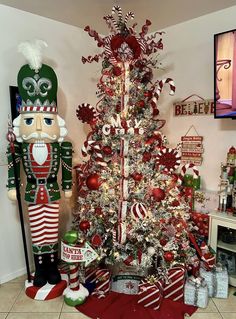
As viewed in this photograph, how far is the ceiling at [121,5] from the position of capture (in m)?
2.00

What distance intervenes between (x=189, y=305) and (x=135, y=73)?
172cm

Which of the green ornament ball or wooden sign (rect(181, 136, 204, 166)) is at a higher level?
wooden sign (rect(181, 136, 204, 166))

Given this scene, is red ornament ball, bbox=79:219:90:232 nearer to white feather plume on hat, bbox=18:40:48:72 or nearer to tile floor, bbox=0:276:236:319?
tile floor, bbox=0:276:236:319

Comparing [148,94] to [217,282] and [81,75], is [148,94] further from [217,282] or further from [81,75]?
[217,282]

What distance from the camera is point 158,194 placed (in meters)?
1.79

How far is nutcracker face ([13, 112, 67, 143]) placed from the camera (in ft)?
5.93

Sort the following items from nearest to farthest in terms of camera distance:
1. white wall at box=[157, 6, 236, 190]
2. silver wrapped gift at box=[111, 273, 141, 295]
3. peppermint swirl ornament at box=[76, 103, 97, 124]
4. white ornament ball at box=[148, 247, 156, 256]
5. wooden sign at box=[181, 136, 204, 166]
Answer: white ornament ball at box=[148, 247, 156, 256] < silver wrapped gift at box=[111, 273, 141, 295] < peppermint swirl ornament at box=[76, 103, 97, 124] < white wall at box=[157, 6, 236, 190] < wooden sign at box=[181, 136, 204, 166]

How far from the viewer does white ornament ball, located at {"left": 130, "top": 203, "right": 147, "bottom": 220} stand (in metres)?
1.78

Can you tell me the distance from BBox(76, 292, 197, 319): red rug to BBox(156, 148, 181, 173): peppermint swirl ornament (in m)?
0.96

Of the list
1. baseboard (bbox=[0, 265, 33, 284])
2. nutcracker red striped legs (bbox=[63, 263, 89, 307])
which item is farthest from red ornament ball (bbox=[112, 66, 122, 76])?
baseboard (bbox=[0, 265, 33, 284])

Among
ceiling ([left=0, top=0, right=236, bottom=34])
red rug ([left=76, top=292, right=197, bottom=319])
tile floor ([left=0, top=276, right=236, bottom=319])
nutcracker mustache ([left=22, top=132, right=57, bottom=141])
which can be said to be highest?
ceiling ([left=0, top=0, right=236, bottom=34])

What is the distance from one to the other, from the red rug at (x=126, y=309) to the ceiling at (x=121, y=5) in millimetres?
2230

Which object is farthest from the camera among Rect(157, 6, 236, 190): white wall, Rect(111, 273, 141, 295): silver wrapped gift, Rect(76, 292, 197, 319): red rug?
Rect(157, 6, 236, 190): white wall

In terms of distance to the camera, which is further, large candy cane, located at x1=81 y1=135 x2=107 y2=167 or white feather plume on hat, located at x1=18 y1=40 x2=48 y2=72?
large candy cane, located at x1=81 y1=135 x2=107 y2=167
